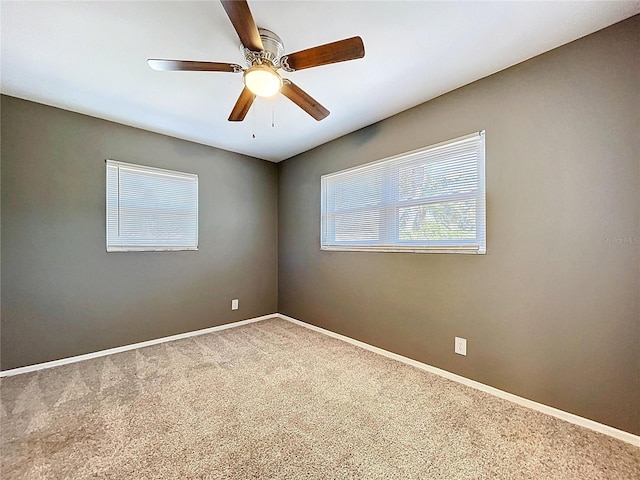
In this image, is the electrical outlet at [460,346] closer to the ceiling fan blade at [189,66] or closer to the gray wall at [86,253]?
the ceiling fan blade at [189,66]

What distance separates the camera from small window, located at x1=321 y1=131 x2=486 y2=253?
228 cm

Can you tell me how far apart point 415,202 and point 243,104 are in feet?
5.69

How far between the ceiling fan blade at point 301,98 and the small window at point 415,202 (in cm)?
103

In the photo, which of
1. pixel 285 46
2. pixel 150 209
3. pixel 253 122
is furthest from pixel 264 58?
pixel 150 209

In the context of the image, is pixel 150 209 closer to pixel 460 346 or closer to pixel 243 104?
pixel 243 104

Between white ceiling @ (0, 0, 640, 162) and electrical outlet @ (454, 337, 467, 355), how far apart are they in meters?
2.14

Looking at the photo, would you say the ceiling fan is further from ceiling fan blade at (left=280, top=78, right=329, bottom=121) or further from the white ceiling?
the white ceiling

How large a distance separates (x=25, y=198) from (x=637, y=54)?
4681 mm

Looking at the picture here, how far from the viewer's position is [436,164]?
2.50 meters

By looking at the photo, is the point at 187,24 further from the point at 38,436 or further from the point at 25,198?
the point at 38,436

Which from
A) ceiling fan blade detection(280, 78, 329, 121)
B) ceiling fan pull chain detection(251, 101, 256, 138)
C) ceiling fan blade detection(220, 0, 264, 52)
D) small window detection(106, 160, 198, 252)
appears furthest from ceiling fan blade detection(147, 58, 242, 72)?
small window detection(106, 160, 198, 252)

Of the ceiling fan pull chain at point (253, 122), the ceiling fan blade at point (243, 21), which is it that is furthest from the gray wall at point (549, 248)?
the ceiling fan blade at point (243, 21)

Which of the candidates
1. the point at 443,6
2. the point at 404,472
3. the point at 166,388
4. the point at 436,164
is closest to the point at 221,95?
the point at 443,6

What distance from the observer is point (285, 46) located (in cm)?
183
